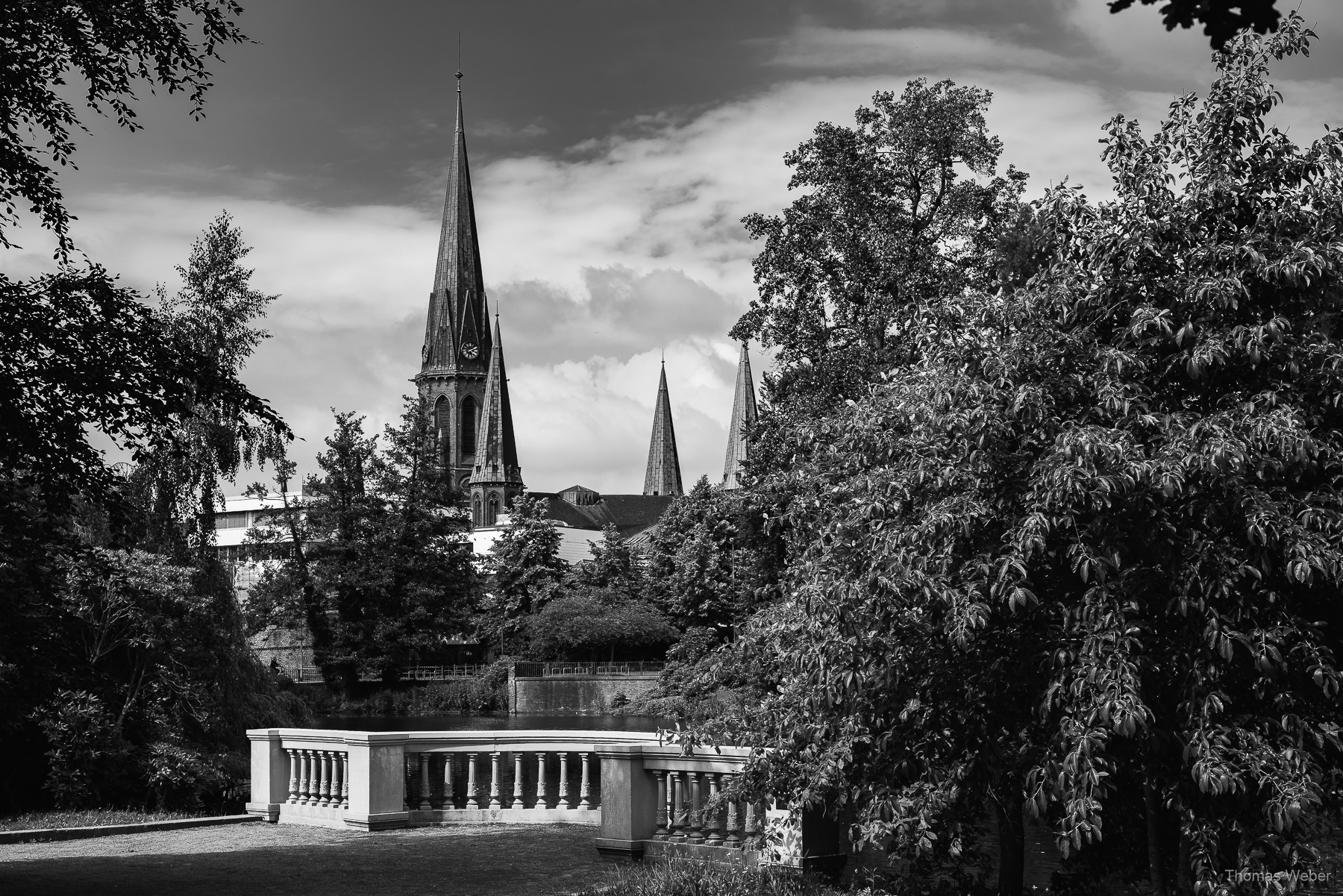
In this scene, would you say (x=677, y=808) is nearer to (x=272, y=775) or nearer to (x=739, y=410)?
(x=272, y=775)

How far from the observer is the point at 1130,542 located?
8250mm

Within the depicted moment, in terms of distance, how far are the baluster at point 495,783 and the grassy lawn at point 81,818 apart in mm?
4188

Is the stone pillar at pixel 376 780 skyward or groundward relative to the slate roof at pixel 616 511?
groundward

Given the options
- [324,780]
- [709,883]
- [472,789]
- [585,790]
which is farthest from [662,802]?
[324,780]

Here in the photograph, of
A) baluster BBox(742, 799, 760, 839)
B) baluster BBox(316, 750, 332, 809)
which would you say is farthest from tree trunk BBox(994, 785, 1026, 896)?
baluster BBox(316, 750, 332, 809)

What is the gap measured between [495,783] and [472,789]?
0.92 feet

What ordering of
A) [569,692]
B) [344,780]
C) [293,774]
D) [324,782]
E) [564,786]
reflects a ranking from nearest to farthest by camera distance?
[564,786], [324,782], [344,780], [293,774], [569,692]

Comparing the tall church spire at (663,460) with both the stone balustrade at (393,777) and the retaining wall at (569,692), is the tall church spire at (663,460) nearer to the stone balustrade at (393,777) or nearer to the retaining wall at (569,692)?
the retaining wall at (569,692)

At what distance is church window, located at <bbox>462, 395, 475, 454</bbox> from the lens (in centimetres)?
16112

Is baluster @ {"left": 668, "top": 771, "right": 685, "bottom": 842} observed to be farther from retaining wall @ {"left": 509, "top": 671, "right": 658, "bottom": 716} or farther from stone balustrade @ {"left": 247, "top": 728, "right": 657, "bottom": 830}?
retaining wall @ {"left": 509, "top": 671, "right": 658, "bottom": 716}

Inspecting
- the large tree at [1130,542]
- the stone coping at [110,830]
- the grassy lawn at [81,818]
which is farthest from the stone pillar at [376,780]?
the large tree at [1130,542]

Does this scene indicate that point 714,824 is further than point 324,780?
No

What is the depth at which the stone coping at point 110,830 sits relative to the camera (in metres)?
14.1

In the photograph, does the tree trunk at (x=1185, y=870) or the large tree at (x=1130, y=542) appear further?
the tree trunk at (x=1185, y=870)
